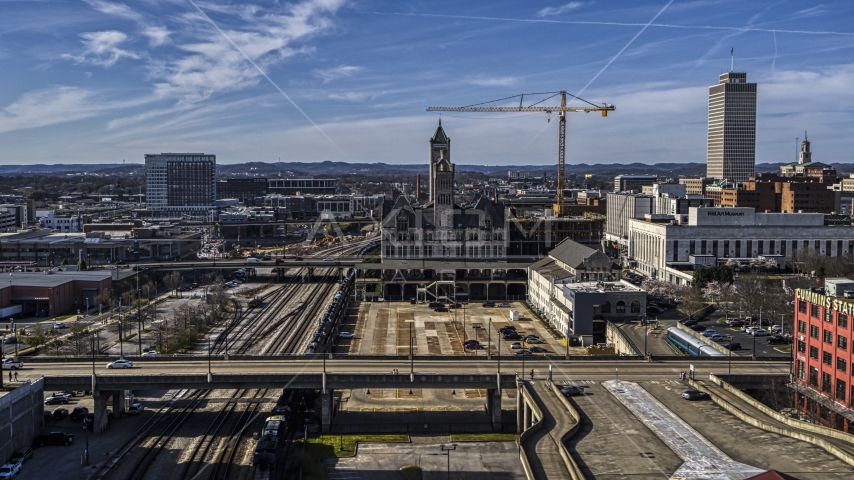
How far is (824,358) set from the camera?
3528 centimetres

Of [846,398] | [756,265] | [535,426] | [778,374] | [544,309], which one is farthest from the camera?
[756,265]

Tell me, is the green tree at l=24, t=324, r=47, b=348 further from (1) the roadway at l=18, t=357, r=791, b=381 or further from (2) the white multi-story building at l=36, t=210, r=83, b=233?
(2) the white multi-story building at l=36, t=210, r=83, b=233

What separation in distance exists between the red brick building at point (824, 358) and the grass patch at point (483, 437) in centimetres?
1352

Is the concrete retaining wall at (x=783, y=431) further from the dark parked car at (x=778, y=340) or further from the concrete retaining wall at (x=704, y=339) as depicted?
the dark parked car at (x=778, y=340)

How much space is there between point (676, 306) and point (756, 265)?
18240 mm

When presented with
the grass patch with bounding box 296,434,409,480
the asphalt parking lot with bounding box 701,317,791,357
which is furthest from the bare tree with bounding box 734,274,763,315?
the grass patch with bounding box 296,434,409,480

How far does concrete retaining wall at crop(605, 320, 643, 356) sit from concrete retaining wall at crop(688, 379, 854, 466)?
11736 millimetres

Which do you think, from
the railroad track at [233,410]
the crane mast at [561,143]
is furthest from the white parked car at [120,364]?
the crane mast at [561,143]

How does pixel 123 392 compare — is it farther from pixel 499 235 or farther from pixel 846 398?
pixel 499 235

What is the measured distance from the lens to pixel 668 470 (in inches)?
1028

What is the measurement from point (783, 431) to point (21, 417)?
31.5 meters

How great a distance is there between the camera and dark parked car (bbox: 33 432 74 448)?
34.5 m

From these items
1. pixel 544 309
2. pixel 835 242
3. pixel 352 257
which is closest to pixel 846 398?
pixel 544 309

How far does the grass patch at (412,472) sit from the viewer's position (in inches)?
1220
